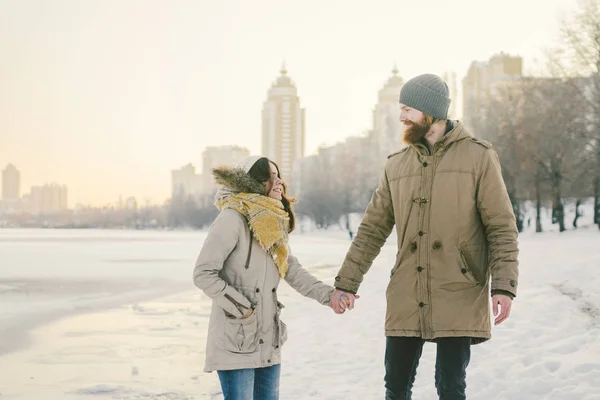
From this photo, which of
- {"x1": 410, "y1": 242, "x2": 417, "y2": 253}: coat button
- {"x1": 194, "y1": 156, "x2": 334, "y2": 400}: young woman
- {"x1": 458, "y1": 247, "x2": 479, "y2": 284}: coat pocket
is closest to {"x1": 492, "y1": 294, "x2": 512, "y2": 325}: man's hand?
{"x1": 458, "y1": 247, "x2": 479, "y2": 284}: coat pocket

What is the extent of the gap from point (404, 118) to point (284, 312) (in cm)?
836

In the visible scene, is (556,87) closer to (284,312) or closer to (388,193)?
(284,312)

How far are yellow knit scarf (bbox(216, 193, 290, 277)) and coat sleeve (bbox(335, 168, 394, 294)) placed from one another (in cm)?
38

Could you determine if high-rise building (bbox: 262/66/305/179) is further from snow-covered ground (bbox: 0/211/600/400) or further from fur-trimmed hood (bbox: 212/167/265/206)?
fur-trimmed hood (bbox: 212/167/265/206)

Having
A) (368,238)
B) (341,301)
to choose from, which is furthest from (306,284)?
(368,238)

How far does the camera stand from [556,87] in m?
29.5

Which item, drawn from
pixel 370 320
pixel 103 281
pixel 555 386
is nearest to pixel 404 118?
pixel 555 386

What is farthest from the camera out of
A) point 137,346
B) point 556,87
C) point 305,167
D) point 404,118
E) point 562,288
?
point 305,167

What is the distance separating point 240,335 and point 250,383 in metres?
0.26

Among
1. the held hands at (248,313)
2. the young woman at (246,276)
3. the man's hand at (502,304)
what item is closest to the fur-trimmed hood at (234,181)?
the young woman at (246,276)

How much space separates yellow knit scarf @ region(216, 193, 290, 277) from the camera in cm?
348

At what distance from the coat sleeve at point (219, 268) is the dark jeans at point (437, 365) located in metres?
0.79

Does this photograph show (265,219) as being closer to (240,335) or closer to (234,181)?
(234,181)

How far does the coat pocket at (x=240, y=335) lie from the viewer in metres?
3.38
